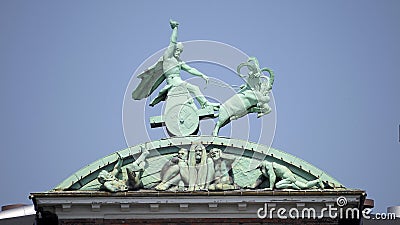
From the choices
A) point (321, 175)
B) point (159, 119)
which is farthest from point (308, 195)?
point (159, 119)

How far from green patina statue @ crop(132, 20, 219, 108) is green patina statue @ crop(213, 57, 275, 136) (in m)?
0.52

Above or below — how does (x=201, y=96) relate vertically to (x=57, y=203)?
above


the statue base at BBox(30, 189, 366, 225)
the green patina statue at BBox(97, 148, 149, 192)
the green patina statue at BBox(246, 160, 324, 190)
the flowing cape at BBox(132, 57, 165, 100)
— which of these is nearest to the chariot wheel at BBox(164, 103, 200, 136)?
the flowing cape at BBox(132, 57, 165, 100)

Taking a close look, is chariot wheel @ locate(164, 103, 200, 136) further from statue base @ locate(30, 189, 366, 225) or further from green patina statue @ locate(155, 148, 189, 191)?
statue base @ locate(30, 189, 366, 225)

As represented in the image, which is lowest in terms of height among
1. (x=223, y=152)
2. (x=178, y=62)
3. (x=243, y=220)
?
(x=243, y=220)

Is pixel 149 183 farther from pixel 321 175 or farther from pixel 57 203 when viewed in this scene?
pixel 321 175

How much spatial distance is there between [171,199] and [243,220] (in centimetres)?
222

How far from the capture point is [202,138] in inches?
1345

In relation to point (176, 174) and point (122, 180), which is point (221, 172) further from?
point (122, 180)

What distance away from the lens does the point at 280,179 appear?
33.4 metres

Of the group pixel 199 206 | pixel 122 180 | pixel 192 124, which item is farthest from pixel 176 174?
pixel 192 124

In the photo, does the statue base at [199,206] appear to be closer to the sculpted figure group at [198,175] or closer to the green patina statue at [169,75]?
the sculpted figure group at [198,175]

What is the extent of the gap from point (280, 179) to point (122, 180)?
4.71m

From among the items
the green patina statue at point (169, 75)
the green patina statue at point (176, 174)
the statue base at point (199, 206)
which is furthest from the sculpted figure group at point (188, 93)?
the statue base at point (199, 206)
